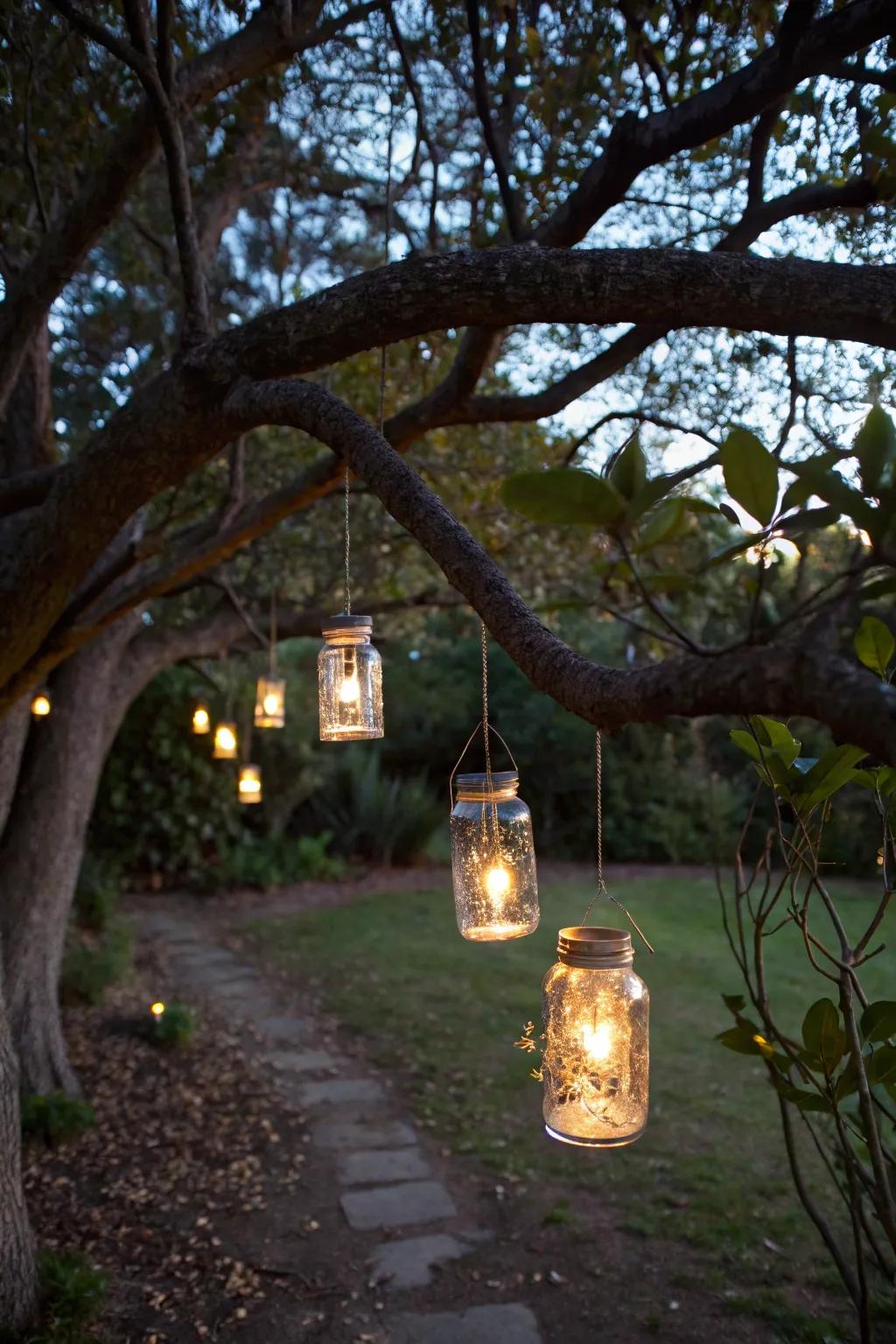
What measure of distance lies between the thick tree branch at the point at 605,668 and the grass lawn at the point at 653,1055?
111 inches

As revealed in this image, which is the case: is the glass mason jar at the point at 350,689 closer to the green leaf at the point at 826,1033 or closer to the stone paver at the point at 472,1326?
the green leaf at the point at 826,1033

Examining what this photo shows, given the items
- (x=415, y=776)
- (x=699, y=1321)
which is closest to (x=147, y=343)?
(x=699, y=1321)

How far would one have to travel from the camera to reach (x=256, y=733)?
11.5 metres

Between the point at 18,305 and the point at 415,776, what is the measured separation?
425 inches

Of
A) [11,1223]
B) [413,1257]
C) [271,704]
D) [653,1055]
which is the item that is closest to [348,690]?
[11,1223]

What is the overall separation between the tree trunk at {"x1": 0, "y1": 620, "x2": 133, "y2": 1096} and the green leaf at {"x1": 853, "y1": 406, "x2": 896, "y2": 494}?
493 cm

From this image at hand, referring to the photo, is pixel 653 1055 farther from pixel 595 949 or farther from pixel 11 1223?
pixel 595 949

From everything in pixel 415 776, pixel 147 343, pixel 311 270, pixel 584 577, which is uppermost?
pixel 311 270

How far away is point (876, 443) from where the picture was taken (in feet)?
3.85

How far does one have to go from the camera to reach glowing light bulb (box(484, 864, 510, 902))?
2.12 metres

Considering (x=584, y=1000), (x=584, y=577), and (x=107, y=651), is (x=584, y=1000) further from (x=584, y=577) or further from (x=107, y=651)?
(x=584, y=577)

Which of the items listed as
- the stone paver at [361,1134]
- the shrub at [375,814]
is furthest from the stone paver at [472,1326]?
the shrub at [375,814]

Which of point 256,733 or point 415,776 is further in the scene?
point 415,776

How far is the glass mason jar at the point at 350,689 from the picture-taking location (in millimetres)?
2354
